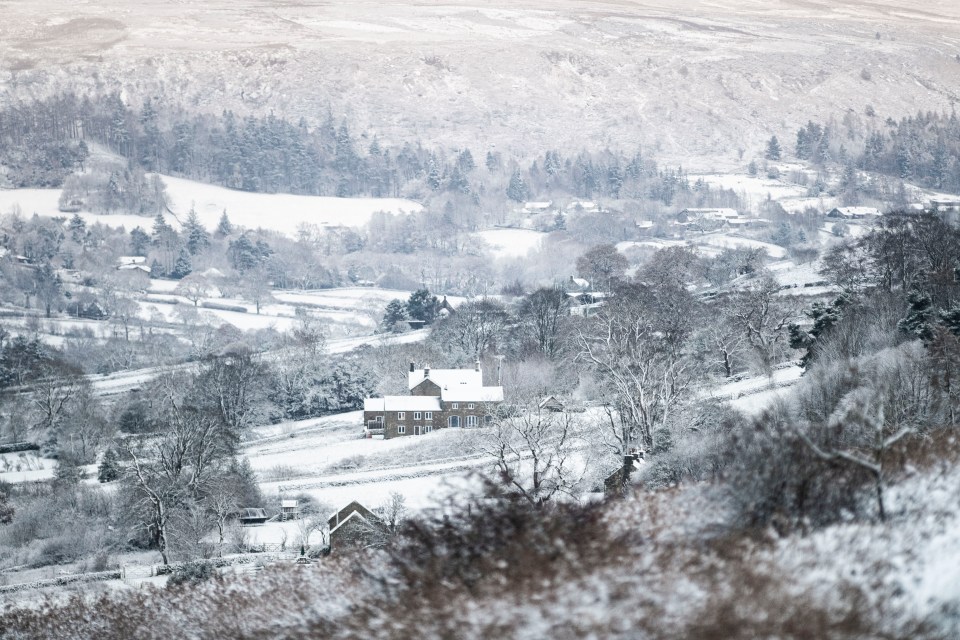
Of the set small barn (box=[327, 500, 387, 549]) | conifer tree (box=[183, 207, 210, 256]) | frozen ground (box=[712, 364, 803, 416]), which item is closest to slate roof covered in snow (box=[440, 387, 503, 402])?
frozen ground (box=[712, 364, 803, 416])

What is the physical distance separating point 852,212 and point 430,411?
263ft

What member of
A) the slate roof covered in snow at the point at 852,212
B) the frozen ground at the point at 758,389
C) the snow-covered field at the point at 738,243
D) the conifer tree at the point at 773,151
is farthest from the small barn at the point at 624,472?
the conifer tree at the point at 773,151

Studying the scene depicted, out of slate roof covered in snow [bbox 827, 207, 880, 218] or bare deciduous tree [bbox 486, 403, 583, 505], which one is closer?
bare deciduous tree [bbox 486, 403, 583, 505]

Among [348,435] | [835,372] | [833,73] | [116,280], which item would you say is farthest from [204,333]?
[833,73]

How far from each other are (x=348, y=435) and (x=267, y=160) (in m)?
118

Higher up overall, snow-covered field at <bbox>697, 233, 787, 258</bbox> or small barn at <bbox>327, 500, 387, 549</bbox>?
small barn at <bbox>327, 500, 387, 549</bbox>

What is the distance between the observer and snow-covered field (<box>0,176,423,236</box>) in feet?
407

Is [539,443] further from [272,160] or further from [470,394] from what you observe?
[272,160]

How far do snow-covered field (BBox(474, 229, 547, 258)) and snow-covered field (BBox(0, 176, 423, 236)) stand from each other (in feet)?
47.9

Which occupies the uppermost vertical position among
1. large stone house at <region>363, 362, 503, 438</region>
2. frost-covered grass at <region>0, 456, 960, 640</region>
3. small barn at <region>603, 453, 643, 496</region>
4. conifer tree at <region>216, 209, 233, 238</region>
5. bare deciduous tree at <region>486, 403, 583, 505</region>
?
frost-covered grass at <region>0, 456, 960, 640</region>

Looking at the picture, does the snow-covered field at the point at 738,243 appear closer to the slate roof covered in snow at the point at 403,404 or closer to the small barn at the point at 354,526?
the slate roof covered in snow at the point at 403,404

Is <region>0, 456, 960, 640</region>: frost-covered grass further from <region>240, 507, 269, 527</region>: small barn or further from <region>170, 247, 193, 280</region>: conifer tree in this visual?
<region>170, 247, 193, 280</region>: conifer tree

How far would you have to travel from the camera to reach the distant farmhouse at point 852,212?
10975 centimetres

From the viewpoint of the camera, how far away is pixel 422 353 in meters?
54.3
